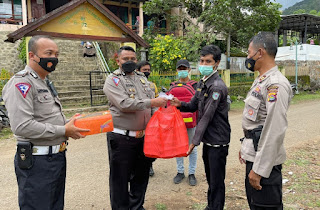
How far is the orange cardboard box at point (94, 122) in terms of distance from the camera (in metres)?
2.12

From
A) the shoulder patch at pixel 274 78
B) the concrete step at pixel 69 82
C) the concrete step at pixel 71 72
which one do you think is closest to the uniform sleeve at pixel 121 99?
the shoulder patch at pixel 274 78

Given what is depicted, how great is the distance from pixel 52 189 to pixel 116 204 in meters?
0.95

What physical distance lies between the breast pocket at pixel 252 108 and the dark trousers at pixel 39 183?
66.3 inches

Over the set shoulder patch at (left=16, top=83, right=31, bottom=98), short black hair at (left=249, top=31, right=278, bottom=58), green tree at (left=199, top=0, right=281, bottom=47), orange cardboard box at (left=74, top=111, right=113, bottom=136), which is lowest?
orange cardboard box at (left=74, top=111, right=113, bottom=136)

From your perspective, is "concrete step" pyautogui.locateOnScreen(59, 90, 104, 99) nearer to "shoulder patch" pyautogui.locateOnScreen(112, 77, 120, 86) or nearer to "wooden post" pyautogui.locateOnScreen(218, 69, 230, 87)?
"wooden post" pyautogui.locateOnScreen(218, 69, 230, 87)

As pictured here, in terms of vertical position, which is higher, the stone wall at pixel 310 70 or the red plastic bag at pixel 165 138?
the stone wall at pixel 310 70

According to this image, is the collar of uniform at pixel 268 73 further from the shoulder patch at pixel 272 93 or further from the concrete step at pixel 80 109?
the concrete step at pixel 80 109

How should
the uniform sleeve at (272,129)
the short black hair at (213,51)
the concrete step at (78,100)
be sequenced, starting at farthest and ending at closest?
the concrete step at (78,100)
the short black hair at (213,51)
the uniform sleeve at (272,129)

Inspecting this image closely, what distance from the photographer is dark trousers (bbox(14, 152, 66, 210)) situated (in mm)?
1998

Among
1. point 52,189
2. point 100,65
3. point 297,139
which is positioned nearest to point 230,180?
point 52,189

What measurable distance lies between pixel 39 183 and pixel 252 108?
6.04 feet

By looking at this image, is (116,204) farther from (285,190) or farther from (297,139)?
(297,139)

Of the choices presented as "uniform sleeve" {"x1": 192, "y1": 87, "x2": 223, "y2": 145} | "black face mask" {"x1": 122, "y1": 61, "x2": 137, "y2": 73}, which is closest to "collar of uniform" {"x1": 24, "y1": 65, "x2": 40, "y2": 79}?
"black face mask" {"x1": 122, "y1": 61, "x2": 137, "y2": 73}

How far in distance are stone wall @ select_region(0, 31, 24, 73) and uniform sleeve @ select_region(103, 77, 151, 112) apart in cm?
1393
